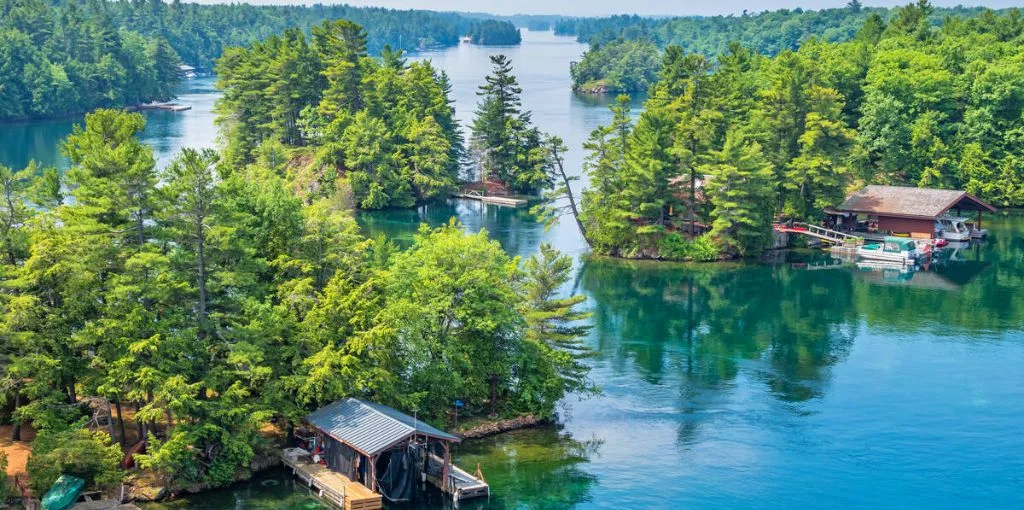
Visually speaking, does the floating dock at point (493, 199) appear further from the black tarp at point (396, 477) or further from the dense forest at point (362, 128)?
the black tarp at point (396, 477)

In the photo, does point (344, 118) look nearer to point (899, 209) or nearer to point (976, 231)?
point (899, 209)

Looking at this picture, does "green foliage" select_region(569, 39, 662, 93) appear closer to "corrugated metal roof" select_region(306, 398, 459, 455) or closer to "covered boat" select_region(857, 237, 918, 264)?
"covered boat" select_region(857, 237, 918, 264)

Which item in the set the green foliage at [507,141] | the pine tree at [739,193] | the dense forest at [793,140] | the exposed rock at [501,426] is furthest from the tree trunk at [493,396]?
the green foliage at [507,141]

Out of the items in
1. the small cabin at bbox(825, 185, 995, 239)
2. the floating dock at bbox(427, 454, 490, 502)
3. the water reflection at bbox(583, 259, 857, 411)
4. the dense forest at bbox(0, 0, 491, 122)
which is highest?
the dense forest at bbox(0, 0, 491, 122)

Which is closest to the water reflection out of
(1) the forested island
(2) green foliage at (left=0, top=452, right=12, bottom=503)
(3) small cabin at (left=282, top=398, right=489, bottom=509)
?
(1) the forested island

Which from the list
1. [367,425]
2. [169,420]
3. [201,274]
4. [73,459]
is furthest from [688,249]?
[73,459]

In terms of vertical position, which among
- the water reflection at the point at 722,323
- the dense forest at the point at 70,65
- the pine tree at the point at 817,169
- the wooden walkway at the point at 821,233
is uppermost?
the dense forest at the point at 70,65
